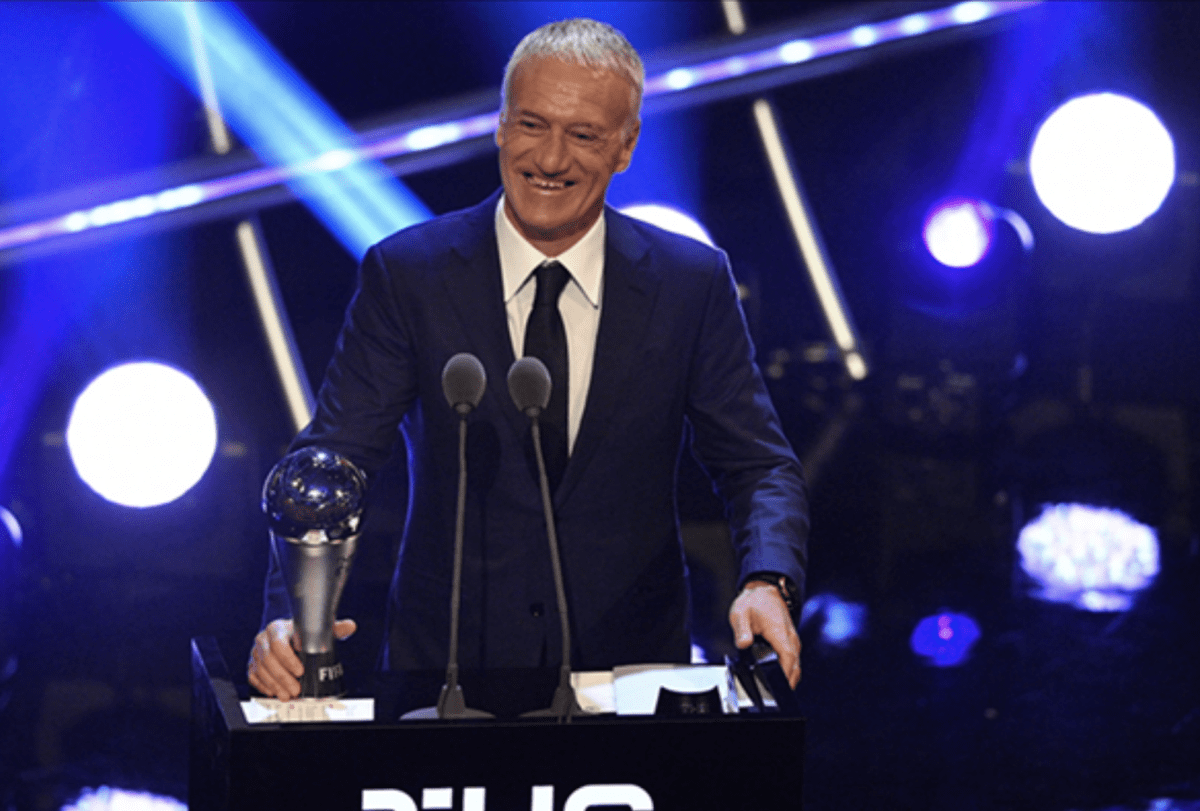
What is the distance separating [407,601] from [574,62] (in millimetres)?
784

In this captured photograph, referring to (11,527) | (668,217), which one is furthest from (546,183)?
(668,217)

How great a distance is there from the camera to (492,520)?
6.27 feet

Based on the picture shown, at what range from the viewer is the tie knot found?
6.27 feet

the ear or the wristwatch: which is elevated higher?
the ear

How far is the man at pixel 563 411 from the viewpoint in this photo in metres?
1.88

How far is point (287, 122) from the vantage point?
501cm

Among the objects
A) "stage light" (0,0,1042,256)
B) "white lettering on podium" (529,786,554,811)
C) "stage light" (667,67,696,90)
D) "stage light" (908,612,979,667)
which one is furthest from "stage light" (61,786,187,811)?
"stage light" (667,67,696,90)

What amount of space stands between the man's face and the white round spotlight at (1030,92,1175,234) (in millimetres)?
5036

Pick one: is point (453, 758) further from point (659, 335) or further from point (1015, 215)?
point (1015, 215)

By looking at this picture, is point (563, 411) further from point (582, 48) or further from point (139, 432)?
point (139, 432)

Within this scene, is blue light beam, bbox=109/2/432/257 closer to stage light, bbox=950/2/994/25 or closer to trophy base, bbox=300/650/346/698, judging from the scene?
stage light, bbox=950/2/994/25

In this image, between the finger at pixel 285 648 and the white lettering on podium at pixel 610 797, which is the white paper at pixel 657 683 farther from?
the finger at pixel 285 648

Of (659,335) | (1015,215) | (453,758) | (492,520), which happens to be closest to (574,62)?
(659,335)

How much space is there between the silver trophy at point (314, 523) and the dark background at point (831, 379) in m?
1.96
